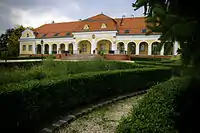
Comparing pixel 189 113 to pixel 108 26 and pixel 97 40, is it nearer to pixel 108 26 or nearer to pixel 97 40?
pixel 108 26

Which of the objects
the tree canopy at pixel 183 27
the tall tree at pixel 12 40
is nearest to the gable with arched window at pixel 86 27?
the tall tree at pixel 12 40

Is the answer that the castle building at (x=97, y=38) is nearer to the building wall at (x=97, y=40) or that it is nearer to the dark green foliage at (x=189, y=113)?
the building wall at (x=97, y=40)

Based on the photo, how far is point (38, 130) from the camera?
564cm

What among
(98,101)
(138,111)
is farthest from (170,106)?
(98,101)

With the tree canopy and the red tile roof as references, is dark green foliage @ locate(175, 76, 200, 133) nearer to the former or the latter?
the tree canopy

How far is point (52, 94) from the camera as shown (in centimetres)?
621

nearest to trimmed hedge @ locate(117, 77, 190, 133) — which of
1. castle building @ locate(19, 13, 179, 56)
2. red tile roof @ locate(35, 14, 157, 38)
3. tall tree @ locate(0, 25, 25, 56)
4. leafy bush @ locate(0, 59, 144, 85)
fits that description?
leafy bush @ locate(0, 59, 144, 85)

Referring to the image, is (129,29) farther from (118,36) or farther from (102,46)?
(102,46)

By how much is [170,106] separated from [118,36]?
37.5 metres

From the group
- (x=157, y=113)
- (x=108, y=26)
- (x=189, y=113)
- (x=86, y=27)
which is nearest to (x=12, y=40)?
(x=86, y=27)

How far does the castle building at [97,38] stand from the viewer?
40156 millimetres

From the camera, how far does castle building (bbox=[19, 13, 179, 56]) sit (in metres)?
40.2

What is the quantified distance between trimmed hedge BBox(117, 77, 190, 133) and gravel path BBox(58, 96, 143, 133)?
1604 mm

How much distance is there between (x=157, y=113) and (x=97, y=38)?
1526 inches
